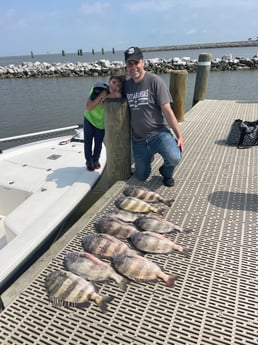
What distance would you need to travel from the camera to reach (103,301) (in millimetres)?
2188

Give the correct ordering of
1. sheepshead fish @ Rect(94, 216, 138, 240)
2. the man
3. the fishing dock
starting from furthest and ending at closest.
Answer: the man < sheepshead fish @ Rect(94, 216, 138, 240) < the fishing dock

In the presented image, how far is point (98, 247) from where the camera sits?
8.91ft

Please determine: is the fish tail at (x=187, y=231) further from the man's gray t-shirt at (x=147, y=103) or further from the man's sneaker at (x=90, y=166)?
the man's sneaker at (x=90, y=166)

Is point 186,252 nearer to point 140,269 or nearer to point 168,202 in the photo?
point 140,269

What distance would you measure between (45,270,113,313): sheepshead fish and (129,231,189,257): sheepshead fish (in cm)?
62

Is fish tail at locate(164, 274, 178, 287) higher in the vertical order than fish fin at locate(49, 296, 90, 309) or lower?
higher

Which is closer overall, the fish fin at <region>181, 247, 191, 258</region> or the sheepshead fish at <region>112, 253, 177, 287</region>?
the sheepshead fish at <region>112, 253, 177, 287</region>

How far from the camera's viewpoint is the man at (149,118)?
3.72m

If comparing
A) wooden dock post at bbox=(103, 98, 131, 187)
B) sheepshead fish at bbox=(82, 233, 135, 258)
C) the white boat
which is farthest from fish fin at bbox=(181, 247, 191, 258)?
wooden dock post at bbox=(103, 98, 131, 187)

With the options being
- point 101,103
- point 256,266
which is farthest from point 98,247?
point 101,103

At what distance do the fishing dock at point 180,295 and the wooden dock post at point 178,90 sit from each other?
470 cm

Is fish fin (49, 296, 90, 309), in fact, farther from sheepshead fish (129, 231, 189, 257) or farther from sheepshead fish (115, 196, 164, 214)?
sheepshead fish (115, 196, 164, 214)

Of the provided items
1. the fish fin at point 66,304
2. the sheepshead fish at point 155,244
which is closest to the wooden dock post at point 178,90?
the sheepshead fish at point 155,244

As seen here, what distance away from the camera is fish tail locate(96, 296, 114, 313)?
2146 mm
